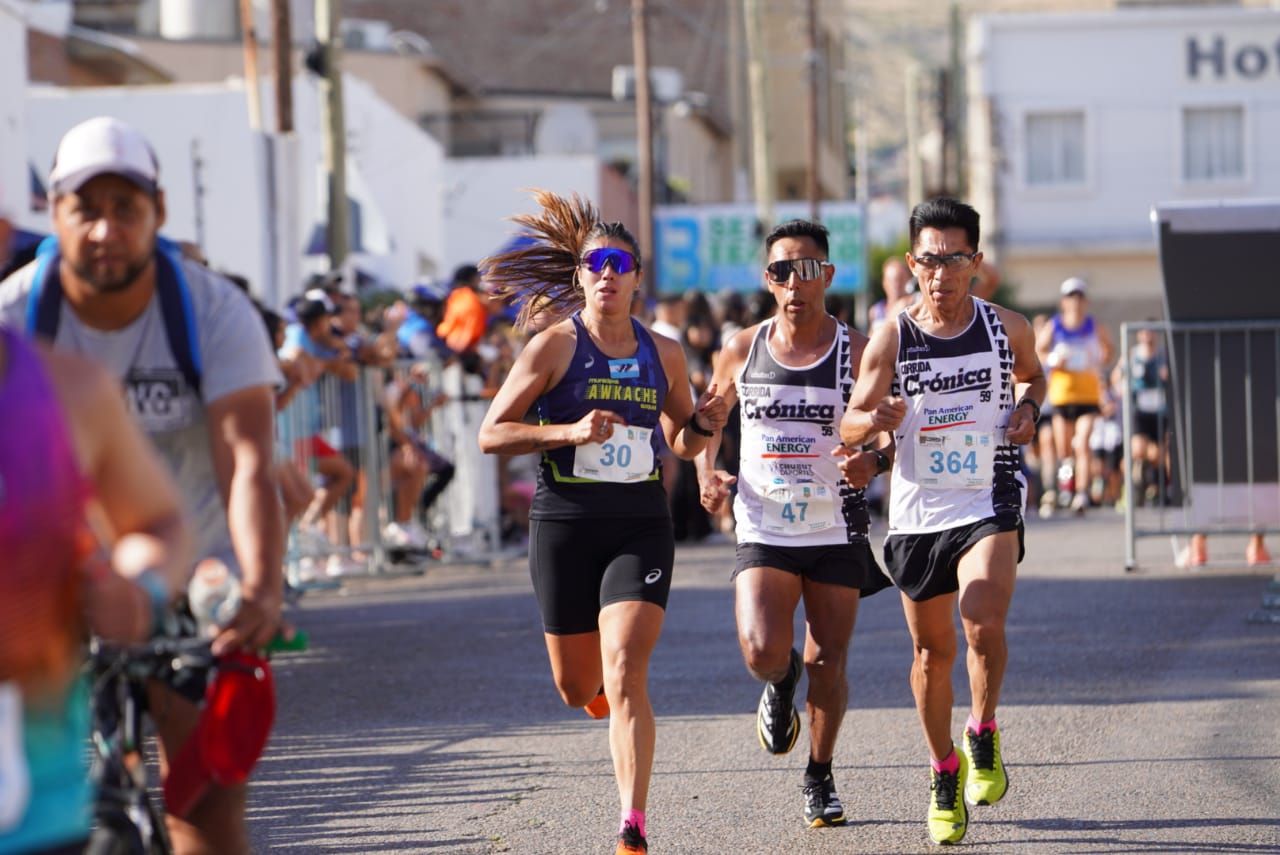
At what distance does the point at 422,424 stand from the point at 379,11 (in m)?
42.4

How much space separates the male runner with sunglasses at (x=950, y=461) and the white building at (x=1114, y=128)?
43.8m

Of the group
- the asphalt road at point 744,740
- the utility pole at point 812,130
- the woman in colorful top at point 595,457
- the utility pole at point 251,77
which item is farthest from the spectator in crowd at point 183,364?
the utility pole at point 812,130

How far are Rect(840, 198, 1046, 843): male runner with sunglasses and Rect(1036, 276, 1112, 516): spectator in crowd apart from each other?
12.9 meters

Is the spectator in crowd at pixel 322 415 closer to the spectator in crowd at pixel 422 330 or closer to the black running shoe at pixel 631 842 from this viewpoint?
the spectator in crowd at pixel 422 330

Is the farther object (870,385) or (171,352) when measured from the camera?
(870,385)

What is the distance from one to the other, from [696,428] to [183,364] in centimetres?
318

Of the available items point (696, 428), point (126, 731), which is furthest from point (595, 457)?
point (126, 731)

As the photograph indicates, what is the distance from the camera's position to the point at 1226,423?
13.8 m

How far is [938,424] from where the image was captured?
23.7 ft

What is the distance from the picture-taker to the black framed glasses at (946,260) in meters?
7.23

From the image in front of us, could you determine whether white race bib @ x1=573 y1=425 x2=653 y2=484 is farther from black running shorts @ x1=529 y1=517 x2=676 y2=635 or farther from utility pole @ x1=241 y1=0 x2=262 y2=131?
utility pole @ x1=241 y1=0 x2=262 y2=131

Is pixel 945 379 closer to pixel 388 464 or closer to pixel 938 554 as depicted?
pixel 938 554

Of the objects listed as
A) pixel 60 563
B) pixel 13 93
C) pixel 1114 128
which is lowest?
pixel 60 563

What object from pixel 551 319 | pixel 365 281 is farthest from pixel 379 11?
pixel 551 319
